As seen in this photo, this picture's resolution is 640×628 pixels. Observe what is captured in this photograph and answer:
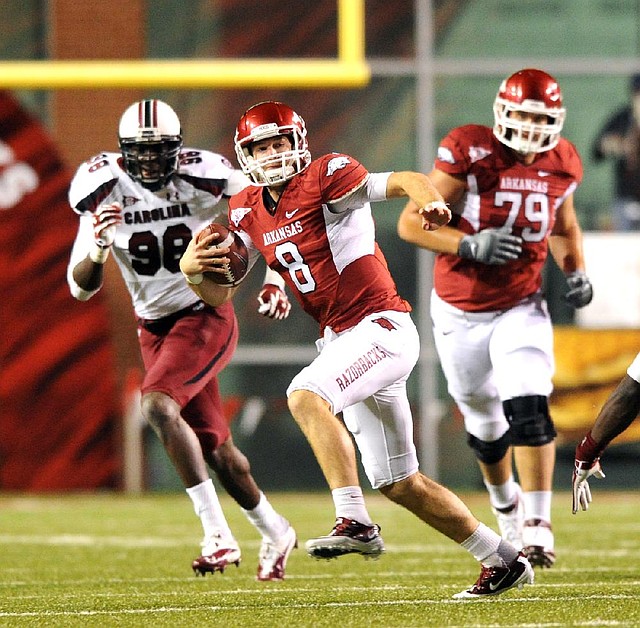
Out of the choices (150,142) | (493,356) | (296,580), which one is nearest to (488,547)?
(296,580)

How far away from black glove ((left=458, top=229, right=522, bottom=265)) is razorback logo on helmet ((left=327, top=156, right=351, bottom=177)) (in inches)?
34.4

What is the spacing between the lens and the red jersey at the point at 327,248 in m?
4.34

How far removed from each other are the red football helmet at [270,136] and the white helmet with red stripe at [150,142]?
0.89 meters

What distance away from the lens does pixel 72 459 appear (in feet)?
35.2

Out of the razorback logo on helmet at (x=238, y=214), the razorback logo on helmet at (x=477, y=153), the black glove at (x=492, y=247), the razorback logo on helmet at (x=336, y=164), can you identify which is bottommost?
the black glove at (x=492, y=247)

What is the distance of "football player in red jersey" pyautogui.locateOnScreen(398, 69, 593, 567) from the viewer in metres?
5.45

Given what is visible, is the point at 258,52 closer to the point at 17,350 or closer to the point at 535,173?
the point at 17,350

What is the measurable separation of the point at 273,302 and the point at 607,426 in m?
1.13

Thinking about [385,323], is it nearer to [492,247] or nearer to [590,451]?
[590,451]

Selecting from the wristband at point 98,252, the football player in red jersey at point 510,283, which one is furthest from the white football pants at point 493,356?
the wristband at point 98,252

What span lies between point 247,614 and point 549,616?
2.79ft

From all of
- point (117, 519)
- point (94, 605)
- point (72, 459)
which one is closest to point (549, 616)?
point (94, 605)

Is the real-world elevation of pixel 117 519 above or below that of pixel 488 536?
below

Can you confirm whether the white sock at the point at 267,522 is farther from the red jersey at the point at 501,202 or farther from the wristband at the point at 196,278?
the wristband at the point at 196,278
